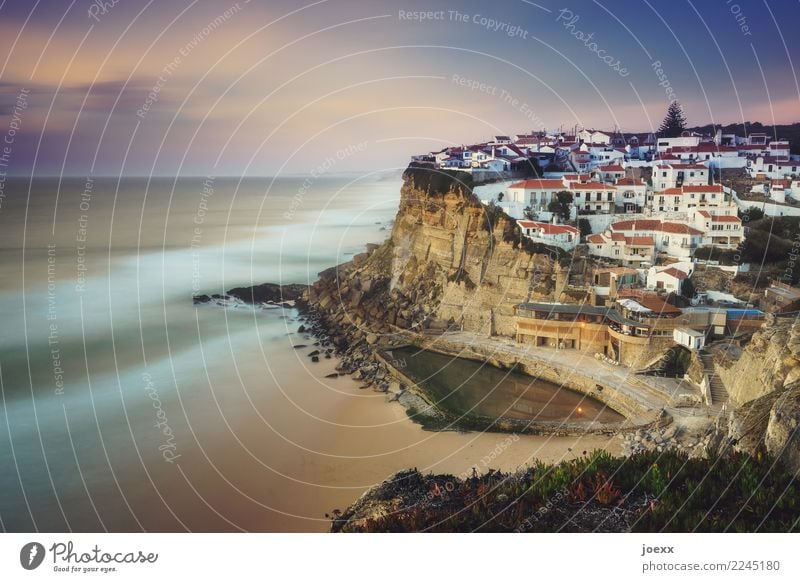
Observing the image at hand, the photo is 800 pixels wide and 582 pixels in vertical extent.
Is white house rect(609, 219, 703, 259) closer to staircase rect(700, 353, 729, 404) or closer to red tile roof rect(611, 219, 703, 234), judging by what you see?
red tile roof rect(611, 219, 703, 234)

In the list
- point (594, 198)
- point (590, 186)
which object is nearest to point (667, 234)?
point (594, 198)

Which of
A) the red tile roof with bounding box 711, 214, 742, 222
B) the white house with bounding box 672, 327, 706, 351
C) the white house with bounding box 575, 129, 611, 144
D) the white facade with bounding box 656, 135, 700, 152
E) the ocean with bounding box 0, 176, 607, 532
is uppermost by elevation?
the white house with bounding box 575, 129, 611, 144

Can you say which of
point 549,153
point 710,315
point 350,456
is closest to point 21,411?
point 350,456

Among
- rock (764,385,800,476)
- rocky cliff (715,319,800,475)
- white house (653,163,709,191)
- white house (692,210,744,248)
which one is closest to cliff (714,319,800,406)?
rocky cliff (715,319,800,475)

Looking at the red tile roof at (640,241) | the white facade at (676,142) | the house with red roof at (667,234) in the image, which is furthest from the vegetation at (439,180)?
the white facade at (676,142)

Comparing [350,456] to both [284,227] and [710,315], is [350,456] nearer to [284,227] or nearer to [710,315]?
[710,315]
